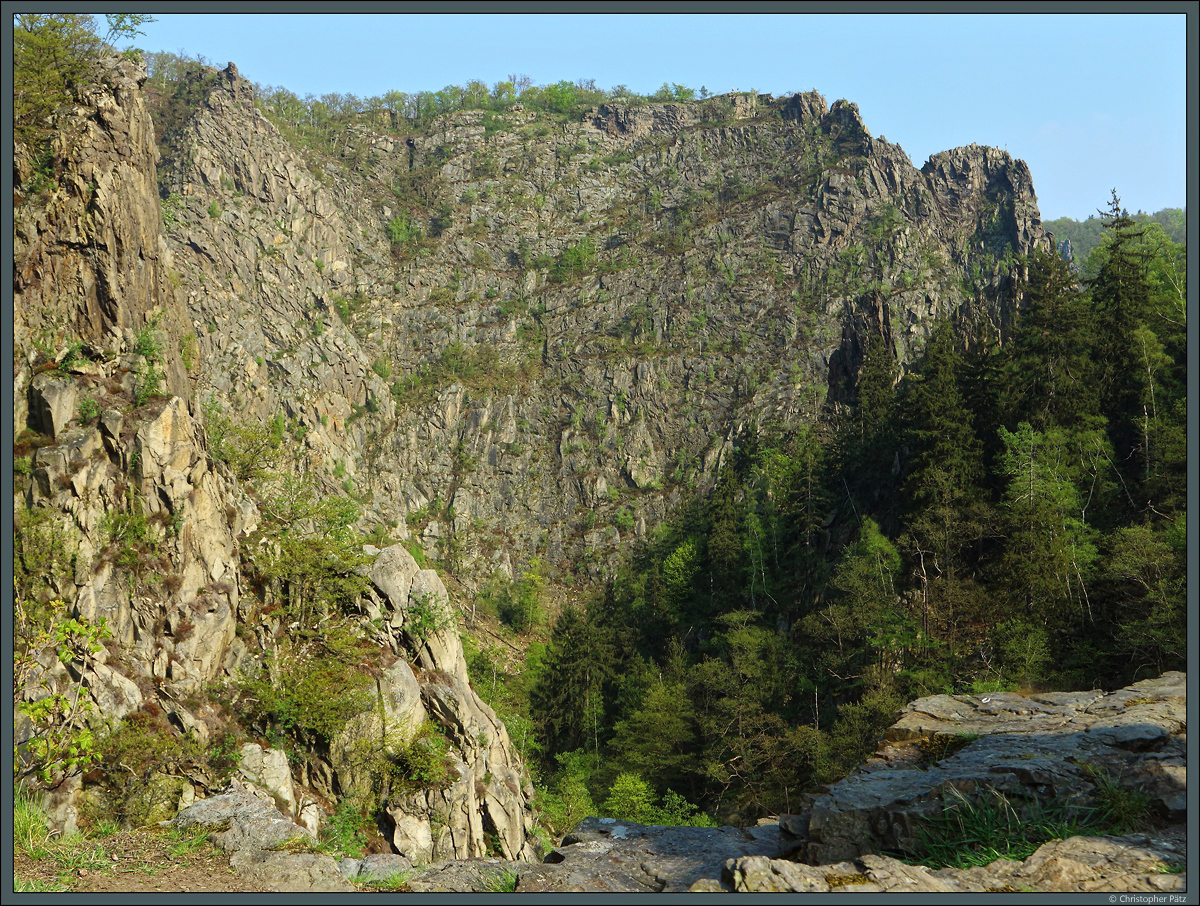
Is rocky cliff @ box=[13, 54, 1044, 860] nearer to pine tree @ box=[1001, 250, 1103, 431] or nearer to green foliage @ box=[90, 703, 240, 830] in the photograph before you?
green foliage @ box=[90, 703, 240, 830]

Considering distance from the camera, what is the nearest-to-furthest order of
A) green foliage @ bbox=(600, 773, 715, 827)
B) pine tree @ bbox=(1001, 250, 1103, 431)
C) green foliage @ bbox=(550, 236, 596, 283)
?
green foliage @ bbox=(600, 773, 715, 827)
pine tree @ bbox=(1001, 250, 1103, 431)
green foliage @ bbox=(550, 236, 596, 283)

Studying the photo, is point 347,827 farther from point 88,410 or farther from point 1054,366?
point 1054,366

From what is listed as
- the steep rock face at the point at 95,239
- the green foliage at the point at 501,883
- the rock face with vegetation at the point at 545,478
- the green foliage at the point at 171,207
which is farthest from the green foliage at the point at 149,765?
the green foliage at the point at 171,207

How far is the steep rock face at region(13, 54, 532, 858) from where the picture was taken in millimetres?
22547

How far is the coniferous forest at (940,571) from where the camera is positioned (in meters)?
34.9

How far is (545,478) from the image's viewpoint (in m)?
114

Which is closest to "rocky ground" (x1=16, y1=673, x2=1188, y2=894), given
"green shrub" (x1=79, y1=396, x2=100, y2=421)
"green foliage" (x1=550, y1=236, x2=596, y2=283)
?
"green shrub" (x1=79, y1=396, x2=100, y2=421)

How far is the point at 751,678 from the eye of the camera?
46250mm

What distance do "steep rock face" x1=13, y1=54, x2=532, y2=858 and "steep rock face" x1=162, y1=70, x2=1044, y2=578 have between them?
207 ft

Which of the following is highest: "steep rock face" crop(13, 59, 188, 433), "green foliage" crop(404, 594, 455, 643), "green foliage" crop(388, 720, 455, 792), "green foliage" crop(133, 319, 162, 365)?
"steep rock face" crop(13, 59, 188, 433)

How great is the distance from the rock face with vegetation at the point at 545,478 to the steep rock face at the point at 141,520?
0.41ft

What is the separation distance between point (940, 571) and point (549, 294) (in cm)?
9814

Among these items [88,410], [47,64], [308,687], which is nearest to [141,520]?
[88,410]

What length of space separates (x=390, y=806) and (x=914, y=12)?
2666 cm
